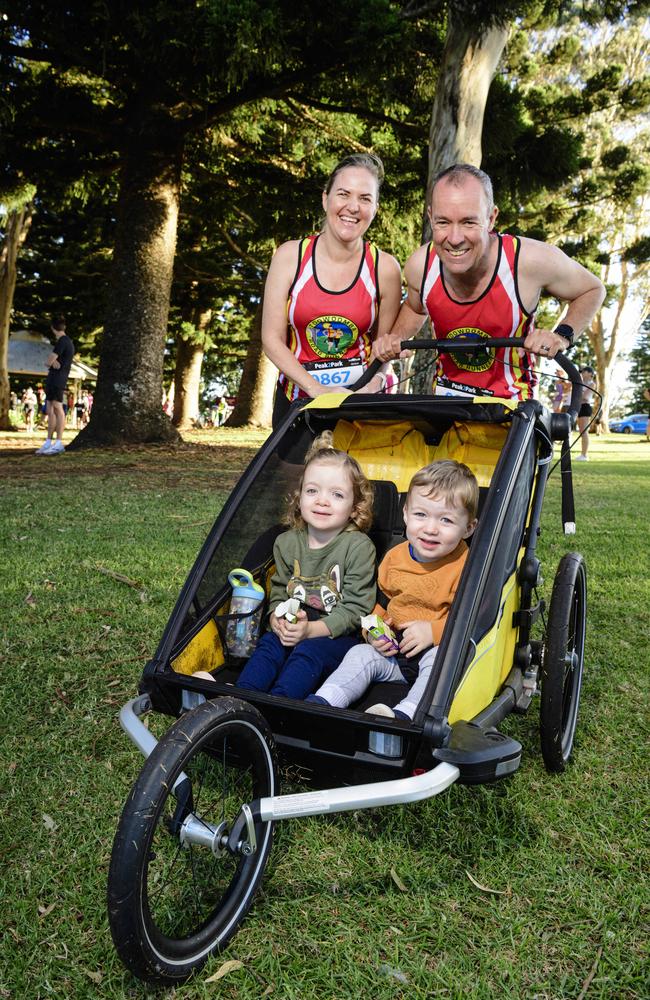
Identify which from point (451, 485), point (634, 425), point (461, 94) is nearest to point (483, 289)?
point (451, 485)

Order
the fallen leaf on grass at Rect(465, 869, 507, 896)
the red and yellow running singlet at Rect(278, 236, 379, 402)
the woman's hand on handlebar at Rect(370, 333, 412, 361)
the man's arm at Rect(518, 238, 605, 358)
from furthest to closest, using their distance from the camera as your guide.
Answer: the red and yellow running singlet at Rect(278, 236, 379, 402)
the woman's hand on handlebar at Rect(370, 333, 412, 361)
the man's arm at Rect(518, 238, 605, 358)
the fallen leaf on grass at Rect(465, 869, 507, 896)

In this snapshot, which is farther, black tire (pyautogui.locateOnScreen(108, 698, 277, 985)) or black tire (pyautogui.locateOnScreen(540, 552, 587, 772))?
black tire (pyautogui.locateOnScreen(540, 552, 587, 772))

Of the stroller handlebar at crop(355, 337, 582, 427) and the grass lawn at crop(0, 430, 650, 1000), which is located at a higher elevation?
the stroller handlebar at crop(355, 337, 582, 427)

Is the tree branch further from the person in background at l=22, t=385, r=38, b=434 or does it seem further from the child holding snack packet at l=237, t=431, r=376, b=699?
the person in background at l=22, t=385, r=38, b=434

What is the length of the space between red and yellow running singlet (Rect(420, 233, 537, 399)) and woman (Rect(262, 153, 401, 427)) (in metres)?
0.28

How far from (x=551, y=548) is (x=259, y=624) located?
3.53 meters

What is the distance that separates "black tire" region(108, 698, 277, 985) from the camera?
1.46 meters

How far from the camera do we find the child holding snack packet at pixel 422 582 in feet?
7.74

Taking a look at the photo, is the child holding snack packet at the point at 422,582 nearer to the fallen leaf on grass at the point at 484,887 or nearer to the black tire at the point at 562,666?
the black tire at the point at 562,666

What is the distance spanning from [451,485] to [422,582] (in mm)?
328

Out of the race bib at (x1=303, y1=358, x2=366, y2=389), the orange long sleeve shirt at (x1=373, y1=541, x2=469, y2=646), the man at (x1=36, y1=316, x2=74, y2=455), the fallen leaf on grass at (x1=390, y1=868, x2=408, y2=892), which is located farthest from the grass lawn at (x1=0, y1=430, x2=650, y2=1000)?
the man at (x1=36, y1=316, x2=74, y2=455)

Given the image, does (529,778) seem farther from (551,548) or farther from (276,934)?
(551,548)

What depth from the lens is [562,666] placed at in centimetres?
234

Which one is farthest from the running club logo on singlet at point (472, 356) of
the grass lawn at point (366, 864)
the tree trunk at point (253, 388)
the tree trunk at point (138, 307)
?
the tree trunk at point (253, 388)
